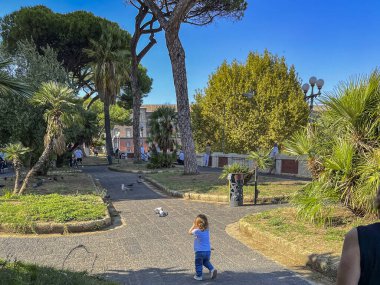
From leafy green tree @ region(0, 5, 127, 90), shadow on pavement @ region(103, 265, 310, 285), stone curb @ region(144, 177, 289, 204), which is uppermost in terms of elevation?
leafy green tree @ region(0, 5, 127, 90)

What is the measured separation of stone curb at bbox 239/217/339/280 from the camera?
536 centimetres

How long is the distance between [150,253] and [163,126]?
2423cm

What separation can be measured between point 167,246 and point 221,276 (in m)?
1.77

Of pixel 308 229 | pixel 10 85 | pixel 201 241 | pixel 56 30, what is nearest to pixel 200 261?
pixel 201 241

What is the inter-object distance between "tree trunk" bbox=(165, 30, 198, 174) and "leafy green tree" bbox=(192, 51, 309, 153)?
51.1ft

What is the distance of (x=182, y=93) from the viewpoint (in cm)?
1850

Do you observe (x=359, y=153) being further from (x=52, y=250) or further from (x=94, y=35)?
(x=94, y=35)

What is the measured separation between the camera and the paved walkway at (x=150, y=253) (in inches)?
211

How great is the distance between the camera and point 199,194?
41.1 ft

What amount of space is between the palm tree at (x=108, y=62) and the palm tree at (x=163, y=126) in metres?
6.40

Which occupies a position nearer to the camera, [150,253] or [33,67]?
[150,253]

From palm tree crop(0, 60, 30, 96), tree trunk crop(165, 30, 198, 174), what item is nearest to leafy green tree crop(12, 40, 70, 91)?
tree trunk crop(165, 30, 198, 174)

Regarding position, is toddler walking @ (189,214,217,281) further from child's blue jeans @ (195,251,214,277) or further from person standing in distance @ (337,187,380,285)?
person standing in distance @ (337,187,380,285)

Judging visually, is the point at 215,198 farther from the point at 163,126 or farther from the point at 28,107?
the point at 163,126
